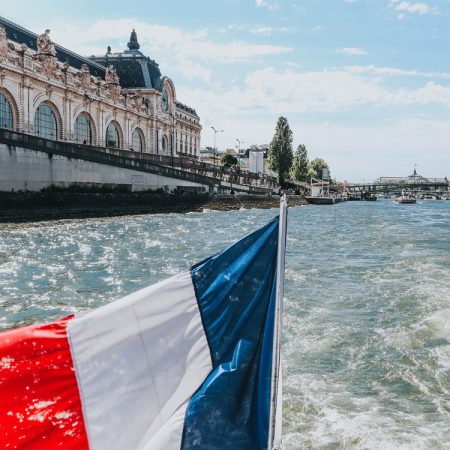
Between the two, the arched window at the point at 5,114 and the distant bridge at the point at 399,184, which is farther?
the distant bridge at the point at 399,184

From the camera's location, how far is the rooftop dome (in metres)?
73.6

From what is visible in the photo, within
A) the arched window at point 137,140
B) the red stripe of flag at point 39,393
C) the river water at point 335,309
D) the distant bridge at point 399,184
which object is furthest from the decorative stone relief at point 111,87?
the distant bridge at point 399,184

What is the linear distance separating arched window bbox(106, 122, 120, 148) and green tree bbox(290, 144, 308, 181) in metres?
65.9

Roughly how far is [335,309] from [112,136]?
180 ft

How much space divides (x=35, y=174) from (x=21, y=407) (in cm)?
3163

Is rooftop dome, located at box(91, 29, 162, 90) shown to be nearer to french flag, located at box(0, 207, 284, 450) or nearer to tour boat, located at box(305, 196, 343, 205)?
tour boat, located at box(305, 196, 343, 205)

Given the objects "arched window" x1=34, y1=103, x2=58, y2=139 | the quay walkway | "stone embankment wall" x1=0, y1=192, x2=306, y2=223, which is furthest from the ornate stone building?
"stone embankment wall" x1=0, y1=192, x2=306, y2=223

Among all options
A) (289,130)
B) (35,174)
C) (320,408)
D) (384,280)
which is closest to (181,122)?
(289,130)

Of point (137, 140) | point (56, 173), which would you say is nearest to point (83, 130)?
point (137, 140)

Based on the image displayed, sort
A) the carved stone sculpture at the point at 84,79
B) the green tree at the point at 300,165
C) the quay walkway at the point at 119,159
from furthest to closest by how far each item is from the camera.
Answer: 1. the green tree at the point at 300,165
2. the carved stone sculpture at the point at 84,79
3. the quay walkway at the point at 119,159

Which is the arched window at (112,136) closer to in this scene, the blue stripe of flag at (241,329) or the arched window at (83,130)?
the arched window at (83,130)

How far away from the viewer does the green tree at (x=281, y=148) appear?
303 feet

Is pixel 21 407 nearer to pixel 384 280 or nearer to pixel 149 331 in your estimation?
pixel 149 331

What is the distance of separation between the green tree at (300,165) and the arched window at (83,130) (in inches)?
2887
